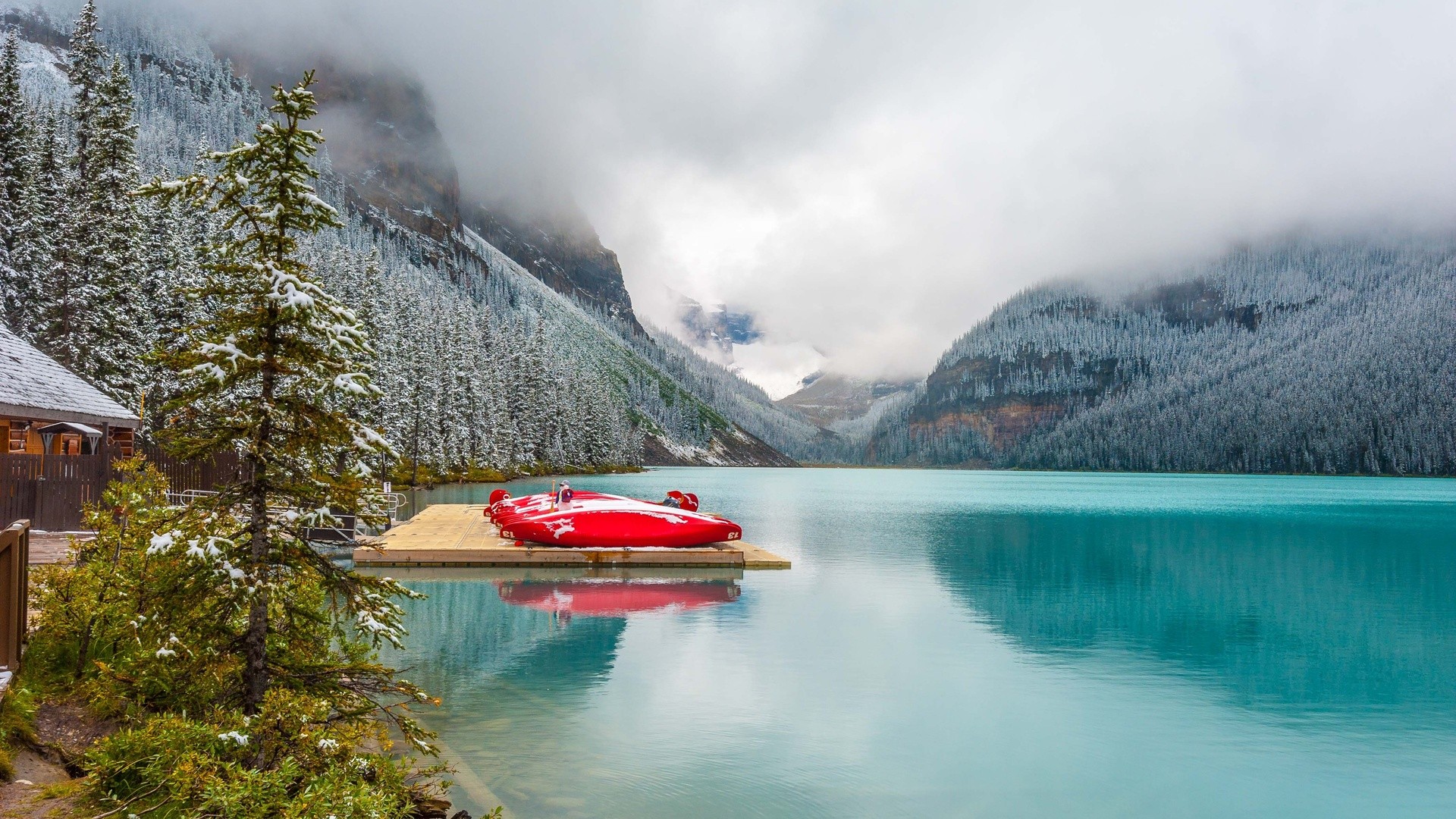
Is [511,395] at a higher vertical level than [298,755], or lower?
higher

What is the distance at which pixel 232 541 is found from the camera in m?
7.33

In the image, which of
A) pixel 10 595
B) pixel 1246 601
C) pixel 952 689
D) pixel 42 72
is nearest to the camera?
pixel 10 595

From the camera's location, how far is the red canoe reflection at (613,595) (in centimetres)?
2297

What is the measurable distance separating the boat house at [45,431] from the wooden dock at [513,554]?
7.23 metres

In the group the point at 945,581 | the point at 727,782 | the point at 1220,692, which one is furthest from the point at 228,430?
the point at 945,581

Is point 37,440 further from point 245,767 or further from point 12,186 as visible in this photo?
point 245,767

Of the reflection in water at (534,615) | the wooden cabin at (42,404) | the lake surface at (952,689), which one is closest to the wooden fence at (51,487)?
the wooden cabin at (42,404)

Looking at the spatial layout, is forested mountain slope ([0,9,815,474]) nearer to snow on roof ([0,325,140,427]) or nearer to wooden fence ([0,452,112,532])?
snow on roof ([0,325,140,427])

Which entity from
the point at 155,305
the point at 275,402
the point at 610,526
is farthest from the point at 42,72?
the point at 275,402

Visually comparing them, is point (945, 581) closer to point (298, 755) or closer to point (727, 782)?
point (727, 782)

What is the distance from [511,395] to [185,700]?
88.9 metres

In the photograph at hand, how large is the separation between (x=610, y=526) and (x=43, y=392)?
16.1 meters

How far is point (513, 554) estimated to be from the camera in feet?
90.7

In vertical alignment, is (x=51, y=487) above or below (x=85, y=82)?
below
